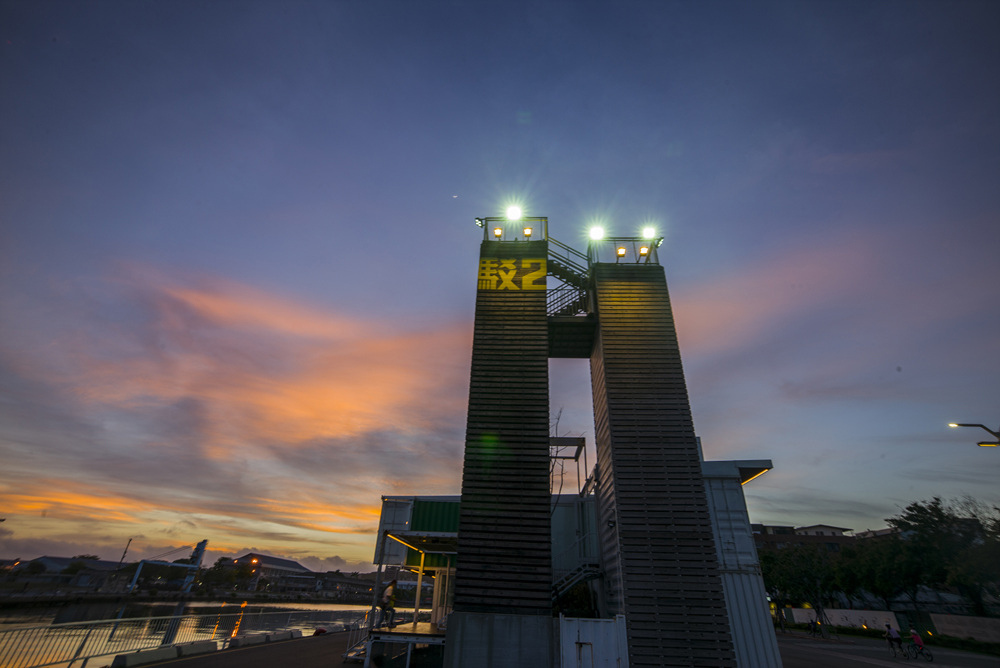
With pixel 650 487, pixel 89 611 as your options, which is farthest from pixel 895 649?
pixel 89 611

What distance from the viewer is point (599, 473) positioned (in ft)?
57.5

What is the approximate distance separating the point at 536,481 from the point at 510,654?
4614mm

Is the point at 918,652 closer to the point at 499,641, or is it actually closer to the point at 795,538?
the point at 499,641

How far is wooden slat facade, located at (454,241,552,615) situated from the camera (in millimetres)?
12359

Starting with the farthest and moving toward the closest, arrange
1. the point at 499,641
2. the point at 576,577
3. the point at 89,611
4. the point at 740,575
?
the point at 89,611 < the point at 576,577 < the point at 740,575 < the point at 499,641

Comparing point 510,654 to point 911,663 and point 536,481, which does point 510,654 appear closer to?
point 536,481

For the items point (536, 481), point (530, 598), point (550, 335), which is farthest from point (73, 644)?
point (550, 335)

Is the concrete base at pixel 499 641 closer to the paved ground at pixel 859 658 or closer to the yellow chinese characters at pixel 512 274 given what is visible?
the yellow chinese characters at pixel 512 274

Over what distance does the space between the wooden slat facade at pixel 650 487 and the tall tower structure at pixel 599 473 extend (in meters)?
0.04

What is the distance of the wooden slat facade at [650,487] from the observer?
1207 centimetres

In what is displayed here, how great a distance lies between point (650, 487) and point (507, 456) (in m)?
4.88

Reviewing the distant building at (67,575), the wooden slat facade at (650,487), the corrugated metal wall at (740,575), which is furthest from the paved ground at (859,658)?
the distant building at (67,575)

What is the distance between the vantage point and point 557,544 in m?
19.5

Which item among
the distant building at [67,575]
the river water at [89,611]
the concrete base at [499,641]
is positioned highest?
the concrete base at [499,641]
